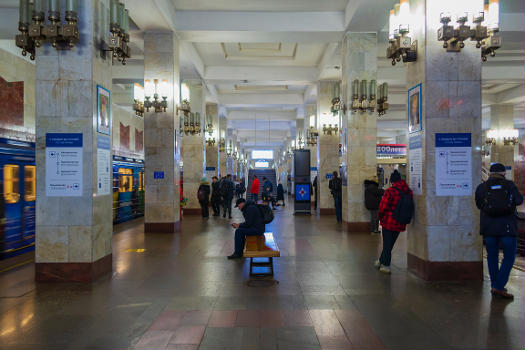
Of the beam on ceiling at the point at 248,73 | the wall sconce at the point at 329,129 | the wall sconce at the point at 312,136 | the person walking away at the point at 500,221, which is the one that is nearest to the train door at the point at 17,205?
the person walking away at the point at 500,221

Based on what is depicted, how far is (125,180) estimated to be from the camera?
13688mm

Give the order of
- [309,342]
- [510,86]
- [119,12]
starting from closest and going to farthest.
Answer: [309,342], [119,12], [510,86]

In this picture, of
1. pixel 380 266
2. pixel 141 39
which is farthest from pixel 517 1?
pixel 141 39

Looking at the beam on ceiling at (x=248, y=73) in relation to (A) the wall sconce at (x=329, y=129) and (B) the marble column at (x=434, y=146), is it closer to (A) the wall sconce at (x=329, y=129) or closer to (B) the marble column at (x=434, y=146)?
(A) the wall sconce at (x=329, y=129)

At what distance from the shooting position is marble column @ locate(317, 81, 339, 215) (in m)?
15.9

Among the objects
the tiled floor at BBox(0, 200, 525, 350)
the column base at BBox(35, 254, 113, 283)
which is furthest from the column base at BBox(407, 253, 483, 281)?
the column base at BBox(35, 254, 113, 283)

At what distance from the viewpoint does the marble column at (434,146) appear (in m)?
5.62

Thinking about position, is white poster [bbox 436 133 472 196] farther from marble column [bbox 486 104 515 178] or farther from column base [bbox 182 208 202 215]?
marble column [bbox 486 104 515 178]

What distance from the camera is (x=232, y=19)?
10859mm

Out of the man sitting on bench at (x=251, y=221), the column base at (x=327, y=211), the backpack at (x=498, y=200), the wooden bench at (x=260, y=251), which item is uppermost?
the backpack at (x=498, y=200)

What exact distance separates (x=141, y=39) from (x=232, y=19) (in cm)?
279

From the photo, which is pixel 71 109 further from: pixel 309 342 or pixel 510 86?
pixel 510 86

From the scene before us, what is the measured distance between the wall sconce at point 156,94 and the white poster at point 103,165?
383 centimetres

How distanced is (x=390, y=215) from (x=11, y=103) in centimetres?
1041
